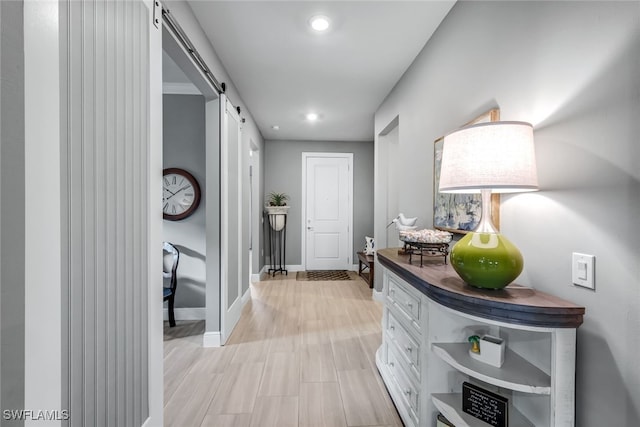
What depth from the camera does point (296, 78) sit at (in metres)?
3.00

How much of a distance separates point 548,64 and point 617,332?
3.36 ft

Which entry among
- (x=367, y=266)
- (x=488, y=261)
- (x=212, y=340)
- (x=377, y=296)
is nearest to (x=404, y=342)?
(x=488, y=261)

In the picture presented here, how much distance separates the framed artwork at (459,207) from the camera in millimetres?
1516

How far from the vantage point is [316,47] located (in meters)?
2.42

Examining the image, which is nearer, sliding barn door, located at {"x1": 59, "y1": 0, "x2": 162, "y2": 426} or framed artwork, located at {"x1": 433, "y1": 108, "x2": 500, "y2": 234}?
sliding barn door, located at {"x1": 59, "y1": 0, "x2": 162, "y2": 426}

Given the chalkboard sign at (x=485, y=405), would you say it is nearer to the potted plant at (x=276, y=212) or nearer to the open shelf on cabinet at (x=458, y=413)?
the open shelf on cabinet at (x=458, y=413)

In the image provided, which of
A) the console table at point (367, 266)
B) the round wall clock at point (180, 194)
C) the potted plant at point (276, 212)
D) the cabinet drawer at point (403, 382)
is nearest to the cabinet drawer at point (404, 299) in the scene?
the cabinet drawer at point (403, 382)

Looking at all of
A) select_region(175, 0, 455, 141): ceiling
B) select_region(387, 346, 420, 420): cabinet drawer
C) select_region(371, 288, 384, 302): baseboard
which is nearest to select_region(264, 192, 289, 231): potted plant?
select_region(175, 0, 455, 141): ceiling

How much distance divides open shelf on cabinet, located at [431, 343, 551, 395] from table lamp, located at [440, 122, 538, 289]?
13.4 inches

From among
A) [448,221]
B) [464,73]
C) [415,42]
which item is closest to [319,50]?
[415,42]

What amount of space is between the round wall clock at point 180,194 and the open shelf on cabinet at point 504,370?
2667 millimetres

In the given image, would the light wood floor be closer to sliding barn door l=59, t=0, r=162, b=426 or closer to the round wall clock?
sliding barn door l=59, t=0, r=162, b=426

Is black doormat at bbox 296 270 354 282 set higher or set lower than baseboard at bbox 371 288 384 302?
lower

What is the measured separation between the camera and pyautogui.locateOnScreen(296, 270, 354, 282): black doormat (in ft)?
16.6
